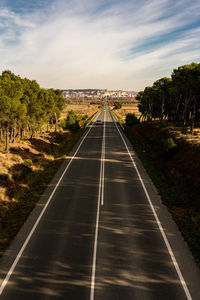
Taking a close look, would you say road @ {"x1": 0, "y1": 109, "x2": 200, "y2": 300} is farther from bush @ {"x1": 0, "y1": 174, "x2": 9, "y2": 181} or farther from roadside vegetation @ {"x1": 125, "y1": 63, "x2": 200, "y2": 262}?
bush @ {"x1": 0, "y1": 174, "x2": 9, "y2": 181}

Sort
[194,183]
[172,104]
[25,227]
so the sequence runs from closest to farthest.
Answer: [25,227], [194,183], [172,104]

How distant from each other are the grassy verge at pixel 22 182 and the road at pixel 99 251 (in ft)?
2.81

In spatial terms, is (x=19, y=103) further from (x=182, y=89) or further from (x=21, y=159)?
(x=182, y=89)

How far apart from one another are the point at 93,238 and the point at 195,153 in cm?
1751

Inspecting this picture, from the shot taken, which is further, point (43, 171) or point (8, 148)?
point (8, 148)

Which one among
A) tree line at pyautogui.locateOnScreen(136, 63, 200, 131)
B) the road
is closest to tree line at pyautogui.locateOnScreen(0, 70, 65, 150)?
the road

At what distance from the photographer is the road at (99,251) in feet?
30.9

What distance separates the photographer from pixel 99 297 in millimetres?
8953

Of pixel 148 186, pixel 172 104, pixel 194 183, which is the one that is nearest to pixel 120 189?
pixel 148 186

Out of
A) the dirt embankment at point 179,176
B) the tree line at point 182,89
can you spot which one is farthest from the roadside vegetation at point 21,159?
the tree line at point 182,89

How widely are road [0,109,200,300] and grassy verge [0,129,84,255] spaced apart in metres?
0.86

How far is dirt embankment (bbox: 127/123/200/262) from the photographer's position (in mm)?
14405

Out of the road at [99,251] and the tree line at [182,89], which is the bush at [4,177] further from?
the tree line at [182,89]

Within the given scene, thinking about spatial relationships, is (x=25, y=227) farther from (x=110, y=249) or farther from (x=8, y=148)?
(x=8, y=148)
